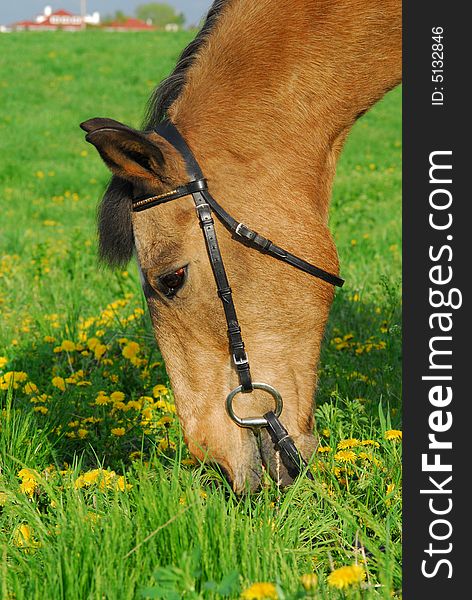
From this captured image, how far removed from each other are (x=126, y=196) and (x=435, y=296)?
46.4 inches

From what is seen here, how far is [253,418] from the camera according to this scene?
9.95ft

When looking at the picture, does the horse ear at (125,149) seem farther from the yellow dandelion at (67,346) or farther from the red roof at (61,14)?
the red roof at (61,14)

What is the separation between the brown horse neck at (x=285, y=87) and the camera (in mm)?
3068

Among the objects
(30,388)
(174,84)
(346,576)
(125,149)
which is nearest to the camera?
(346,576)

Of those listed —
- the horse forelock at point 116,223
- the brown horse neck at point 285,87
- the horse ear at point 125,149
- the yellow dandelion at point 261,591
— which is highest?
the brown horse neck at point 285,87

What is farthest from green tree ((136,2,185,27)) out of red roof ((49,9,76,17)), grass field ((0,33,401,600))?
grass field ((0,33,401,600))

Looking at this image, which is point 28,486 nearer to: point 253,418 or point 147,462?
point 147,462

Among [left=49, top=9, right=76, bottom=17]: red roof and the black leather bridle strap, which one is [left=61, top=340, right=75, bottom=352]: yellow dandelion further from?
[left=49, top=9, right=76, bottom=17]: red roof

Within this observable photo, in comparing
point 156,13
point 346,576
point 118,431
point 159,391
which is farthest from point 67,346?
point 156,13

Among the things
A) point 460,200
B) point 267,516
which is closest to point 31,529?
point 267,516

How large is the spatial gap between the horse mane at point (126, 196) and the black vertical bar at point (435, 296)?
88 cm

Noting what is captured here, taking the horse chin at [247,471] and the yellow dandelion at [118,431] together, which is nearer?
the horse chin at [247,471]

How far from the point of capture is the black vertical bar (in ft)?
8.32

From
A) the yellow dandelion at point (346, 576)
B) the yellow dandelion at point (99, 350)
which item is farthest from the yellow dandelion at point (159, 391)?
the yellow dandelion at point (346, 576)
